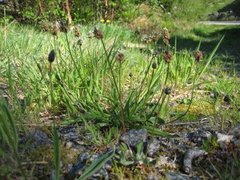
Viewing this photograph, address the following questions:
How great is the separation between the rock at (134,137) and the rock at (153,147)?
0.12 feet

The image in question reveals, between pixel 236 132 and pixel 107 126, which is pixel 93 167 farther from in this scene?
pixel 236 132

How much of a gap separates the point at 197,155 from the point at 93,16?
29.4ft

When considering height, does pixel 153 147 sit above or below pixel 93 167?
below

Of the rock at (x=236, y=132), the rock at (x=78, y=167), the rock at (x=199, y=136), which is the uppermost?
the rock at (x=78, y=167)

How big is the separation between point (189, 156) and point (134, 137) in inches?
12.3

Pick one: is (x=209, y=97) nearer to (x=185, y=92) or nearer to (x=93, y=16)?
(x=185, y=92)

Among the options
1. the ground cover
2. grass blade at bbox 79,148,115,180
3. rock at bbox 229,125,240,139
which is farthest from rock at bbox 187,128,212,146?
grass blade at bbox 79,148,115,180

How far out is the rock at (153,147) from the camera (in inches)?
89.5

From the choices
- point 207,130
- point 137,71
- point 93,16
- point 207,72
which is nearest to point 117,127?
point 207,130

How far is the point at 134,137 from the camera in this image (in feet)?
7.74

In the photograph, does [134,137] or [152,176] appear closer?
[152,176]

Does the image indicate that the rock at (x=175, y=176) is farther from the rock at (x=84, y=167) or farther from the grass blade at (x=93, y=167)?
the grass blade at (x=93, y=167)

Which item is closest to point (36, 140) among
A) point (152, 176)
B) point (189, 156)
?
point (152, 176)

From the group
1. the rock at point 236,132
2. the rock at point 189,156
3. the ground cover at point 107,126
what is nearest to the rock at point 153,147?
the ground cover at point 107,126
